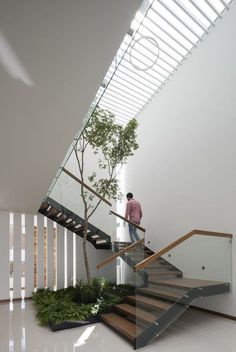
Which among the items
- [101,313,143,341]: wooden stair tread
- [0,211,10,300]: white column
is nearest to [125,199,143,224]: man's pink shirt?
[101,313,143,341]: wooden stair tread

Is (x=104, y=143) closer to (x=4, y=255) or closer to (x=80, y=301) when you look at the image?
(x=80, y=301)

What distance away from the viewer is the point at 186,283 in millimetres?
5176

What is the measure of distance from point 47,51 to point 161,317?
430 cm

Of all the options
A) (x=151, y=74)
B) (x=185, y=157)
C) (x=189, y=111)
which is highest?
(x=151, y=74)

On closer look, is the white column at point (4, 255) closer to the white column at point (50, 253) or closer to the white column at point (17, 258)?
the white column at point (17, 258)

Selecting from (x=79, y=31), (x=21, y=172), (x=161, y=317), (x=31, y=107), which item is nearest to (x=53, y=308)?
(x=161, y=317)

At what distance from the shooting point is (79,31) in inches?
110

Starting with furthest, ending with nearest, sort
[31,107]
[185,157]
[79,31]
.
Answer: [185,157] < [31,107] < [79,31]

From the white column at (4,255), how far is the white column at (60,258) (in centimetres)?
152

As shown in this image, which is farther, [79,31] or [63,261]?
[63,261]

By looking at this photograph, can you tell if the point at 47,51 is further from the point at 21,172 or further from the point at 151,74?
the point at 151,74

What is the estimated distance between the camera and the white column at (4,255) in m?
7.41

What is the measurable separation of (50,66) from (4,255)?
242 inches

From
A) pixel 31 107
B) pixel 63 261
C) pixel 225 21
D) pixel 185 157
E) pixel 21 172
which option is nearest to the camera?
pixel 31 107
